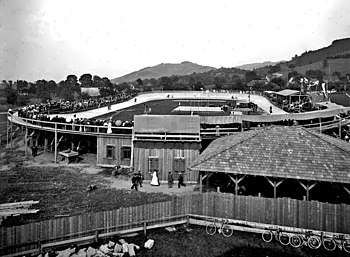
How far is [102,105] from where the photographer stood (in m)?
58.1

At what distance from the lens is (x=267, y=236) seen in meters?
17.7

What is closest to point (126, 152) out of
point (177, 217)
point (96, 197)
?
point (96, 197)

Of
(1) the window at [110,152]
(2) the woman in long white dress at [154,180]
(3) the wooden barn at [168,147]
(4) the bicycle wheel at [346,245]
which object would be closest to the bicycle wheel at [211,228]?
(4) the bicycle wheel at [346,245]

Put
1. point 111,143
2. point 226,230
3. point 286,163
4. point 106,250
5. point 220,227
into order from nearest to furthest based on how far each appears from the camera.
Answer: point 106,250 → point 226,230 → point 220,227 → point 286,163 → point 111,143

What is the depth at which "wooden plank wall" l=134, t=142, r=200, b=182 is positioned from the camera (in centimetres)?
2734

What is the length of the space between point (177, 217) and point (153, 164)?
30.9 ft

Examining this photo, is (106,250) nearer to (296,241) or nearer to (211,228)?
(211,228)

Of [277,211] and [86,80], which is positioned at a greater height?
[86,80]

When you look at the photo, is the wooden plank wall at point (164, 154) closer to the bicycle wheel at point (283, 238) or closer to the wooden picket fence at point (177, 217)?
the wooden picket fence at point (177, 217)

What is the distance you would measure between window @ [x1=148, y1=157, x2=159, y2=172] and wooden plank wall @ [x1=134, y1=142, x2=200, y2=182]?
0.74ft

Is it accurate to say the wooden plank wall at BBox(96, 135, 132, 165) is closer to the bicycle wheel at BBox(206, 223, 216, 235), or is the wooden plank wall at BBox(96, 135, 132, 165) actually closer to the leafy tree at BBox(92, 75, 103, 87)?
the bicycle wheel at BBox(206, 223, 216, 235)

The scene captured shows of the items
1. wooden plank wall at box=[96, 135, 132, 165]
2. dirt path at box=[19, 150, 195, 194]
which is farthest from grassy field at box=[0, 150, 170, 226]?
wooden plank wall at box=[96, 135, 132, 165]

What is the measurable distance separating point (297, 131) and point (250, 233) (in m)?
7.50

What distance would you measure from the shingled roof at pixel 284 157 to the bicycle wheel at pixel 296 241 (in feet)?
10.2
